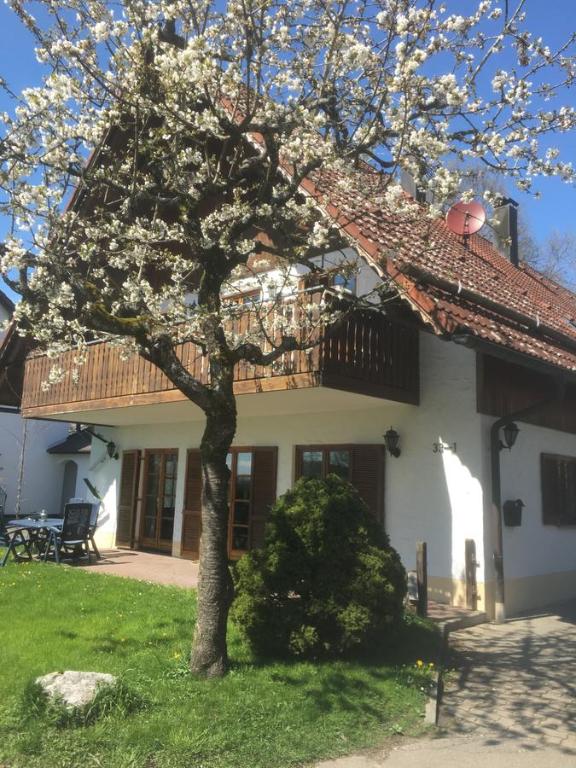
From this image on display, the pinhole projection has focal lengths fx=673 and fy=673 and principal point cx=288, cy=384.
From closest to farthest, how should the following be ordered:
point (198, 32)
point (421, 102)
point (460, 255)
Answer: point (421, 102), point (198, 32), point (460, 255)

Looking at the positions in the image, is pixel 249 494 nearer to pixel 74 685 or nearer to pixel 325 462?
pixel 325 462

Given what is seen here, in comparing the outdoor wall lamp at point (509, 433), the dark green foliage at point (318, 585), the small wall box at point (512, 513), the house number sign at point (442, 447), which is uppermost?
the outdoor wall lamp at point (509, 433)

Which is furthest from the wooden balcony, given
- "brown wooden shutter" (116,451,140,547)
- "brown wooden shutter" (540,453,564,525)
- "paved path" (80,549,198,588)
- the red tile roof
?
"paved path" (80,549,198,588)

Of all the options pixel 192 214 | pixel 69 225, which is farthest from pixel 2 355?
pixel 192 214

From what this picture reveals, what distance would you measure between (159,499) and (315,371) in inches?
274

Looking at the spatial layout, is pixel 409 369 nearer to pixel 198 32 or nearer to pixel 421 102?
pixel 421 102

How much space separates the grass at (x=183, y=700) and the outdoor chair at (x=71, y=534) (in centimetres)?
410

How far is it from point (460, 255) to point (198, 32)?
720 cm

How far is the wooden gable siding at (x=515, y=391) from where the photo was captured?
9.42 m

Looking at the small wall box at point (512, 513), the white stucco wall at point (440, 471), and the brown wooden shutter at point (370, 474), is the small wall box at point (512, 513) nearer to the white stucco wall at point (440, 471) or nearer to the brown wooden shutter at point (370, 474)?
the white stucco wall at point (440, 471)

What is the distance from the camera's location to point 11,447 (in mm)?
24781

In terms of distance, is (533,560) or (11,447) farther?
(11,447)

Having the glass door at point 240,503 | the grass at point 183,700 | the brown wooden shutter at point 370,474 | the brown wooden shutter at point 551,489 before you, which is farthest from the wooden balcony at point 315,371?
the grass at point 183,700

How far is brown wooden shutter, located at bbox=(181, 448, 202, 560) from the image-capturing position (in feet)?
42.9
